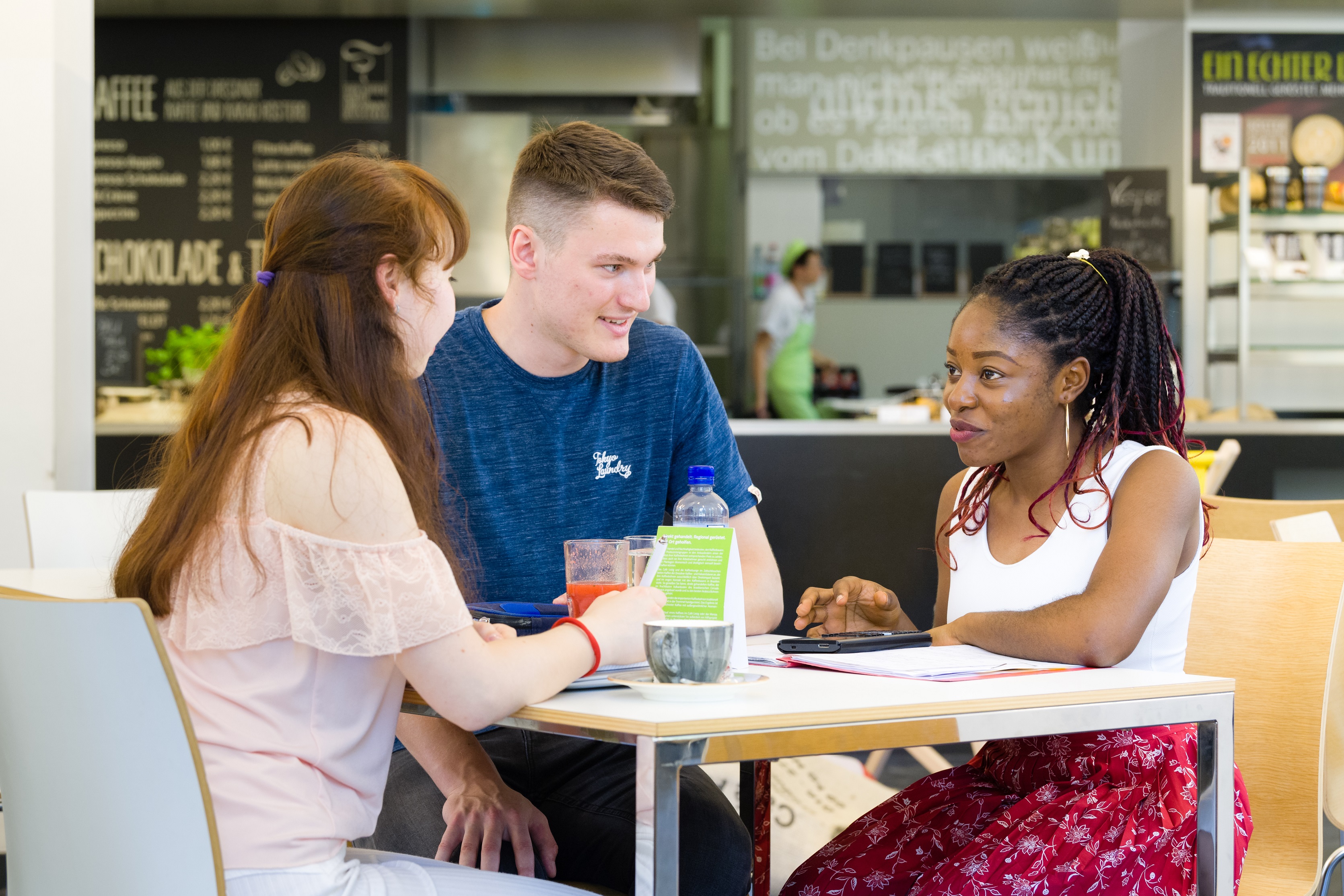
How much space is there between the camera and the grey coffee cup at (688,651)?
1.18 m

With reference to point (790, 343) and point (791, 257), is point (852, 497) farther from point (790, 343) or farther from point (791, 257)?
point (791, 257)

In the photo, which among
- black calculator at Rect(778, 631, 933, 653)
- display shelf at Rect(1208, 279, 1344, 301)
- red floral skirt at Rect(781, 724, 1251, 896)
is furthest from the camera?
display shelf at Rect(1208, 279, 1344, 301)

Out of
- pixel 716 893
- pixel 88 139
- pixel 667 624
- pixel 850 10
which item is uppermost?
pixel 850 10

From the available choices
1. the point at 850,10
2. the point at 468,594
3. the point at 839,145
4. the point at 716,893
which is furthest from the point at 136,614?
the point at 839,145

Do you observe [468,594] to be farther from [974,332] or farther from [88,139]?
[88,139]

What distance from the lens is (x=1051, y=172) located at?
24.0 feet

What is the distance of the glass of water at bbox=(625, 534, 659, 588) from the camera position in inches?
54.3

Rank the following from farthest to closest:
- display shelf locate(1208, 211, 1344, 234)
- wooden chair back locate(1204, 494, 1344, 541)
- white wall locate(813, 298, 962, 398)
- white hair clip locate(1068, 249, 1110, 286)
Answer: white wall locate(813, 298, 962, 398) → display shelf locate(1208, 211, 1344, 234) → wooden chair back locate(1204, 494, 1344, 541) → white hair clip locate(1068, 249, 1110, 286)

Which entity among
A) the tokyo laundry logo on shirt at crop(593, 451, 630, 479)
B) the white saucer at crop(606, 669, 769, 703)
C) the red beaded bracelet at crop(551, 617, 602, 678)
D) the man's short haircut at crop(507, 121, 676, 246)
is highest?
the man's short haircut at crop(507, 121, 676, 246)

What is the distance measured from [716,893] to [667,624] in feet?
1.86

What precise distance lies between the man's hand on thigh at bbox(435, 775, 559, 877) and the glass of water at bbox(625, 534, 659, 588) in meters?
0.36

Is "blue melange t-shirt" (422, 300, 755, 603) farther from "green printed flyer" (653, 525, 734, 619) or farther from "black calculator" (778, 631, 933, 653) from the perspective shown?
"green printed flyer" (653, 525, 734, 619)

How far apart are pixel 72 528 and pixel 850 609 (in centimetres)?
162

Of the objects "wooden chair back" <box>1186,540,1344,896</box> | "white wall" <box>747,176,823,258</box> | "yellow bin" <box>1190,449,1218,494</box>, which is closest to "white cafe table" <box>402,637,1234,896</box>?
"wooden chair back" <box>1186,540,1344,896</box>
